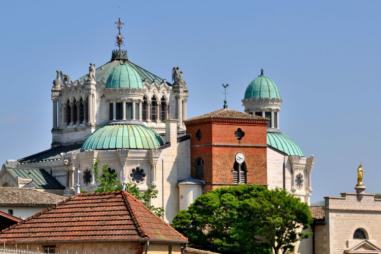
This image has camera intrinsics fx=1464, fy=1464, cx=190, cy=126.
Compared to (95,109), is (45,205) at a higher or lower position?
lower

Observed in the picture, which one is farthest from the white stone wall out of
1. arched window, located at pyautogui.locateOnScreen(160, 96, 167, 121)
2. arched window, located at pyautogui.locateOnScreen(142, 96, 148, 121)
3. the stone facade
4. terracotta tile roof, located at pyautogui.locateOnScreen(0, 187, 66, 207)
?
terracotta tile roof, located at pyautogui.locateOnScreen(0, 187, 66, 207)

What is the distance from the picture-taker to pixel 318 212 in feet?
387

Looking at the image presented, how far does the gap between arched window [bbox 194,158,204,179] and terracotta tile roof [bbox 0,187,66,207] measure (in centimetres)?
2262

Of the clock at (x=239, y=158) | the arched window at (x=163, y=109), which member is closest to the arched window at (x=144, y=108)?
the arched window at (x=163, y=109)

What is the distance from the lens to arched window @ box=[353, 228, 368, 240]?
4635 inches

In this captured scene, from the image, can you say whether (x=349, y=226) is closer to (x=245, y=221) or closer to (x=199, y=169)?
(x=199, y=169)

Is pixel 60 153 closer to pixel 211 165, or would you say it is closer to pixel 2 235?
pixel 211 165

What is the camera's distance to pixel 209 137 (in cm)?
11688

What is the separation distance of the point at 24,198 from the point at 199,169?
26746 mm

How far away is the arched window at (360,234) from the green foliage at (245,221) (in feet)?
37.5

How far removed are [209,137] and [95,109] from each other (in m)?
15.7

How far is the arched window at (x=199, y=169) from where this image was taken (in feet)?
385

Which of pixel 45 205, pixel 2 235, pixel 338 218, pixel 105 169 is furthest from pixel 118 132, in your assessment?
pixel 2 235

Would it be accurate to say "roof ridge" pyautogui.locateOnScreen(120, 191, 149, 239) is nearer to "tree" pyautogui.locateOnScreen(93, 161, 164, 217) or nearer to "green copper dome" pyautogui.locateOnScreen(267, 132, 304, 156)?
"tree" pyautogui.locateOnScreen(93, 161, 164, 217)
